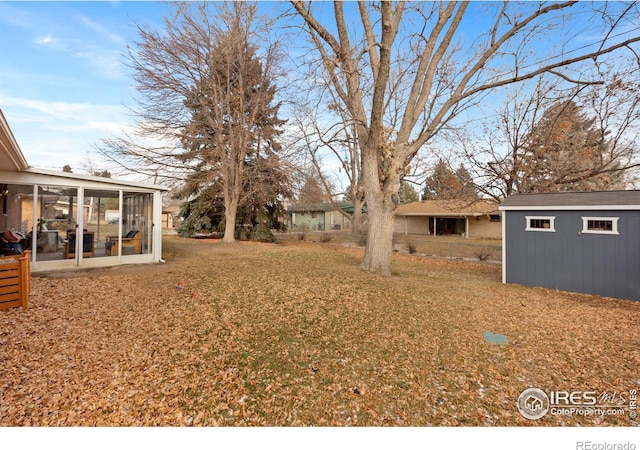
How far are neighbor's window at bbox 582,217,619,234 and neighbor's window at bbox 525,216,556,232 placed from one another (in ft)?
2.00

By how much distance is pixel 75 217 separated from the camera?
778cm

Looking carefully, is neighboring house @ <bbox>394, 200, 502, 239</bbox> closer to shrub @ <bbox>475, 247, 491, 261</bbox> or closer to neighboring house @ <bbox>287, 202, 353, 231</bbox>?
neighboring house @ <bbox>287, 202, 353, 231</bbox>

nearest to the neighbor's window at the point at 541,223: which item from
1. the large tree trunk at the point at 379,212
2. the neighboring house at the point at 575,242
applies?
the neighboring house at the point at 575,242

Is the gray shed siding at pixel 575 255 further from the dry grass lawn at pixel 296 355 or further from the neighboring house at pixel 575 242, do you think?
the dry grass lawn at pixel 296 355

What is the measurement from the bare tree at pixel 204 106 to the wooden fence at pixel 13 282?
11362mm

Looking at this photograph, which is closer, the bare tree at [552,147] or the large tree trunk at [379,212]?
the large tree trunk at [379,212]

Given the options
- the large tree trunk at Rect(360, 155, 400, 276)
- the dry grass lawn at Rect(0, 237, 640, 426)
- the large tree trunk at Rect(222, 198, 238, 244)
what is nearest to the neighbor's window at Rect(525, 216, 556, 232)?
the dry grass lawn at Rect(0, 237, 640, 426)

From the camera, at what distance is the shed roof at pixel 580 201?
6484 millimetres

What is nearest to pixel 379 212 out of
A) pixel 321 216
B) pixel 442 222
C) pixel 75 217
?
pixel 75 217

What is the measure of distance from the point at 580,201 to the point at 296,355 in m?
7.97

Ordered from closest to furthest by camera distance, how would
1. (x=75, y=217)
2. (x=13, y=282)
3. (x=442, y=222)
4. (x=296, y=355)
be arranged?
1. (x=296, y=355)
2. (x=13, y=282)
3. (x=75, y=217)
4. (x=442, y=222)

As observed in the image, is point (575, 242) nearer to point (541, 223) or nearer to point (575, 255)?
point (575, 255)
